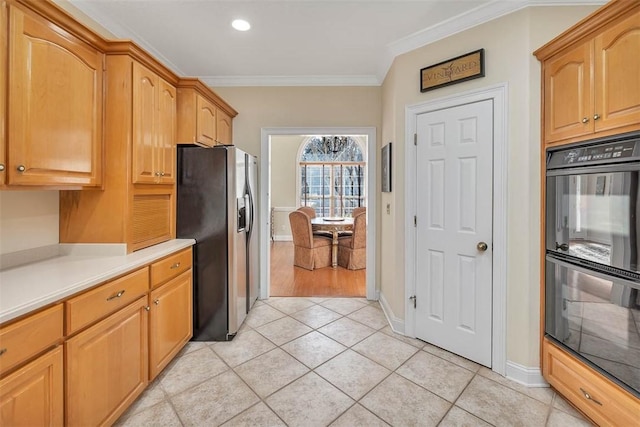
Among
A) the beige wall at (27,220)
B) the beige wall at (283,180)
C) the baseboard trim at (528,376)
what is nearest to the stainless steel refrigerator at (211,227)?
the beige wall at (27,220)

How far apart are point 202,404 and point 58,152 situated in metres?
1.69

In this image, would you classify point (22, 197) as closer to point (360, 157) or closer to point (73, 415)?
point (73, 415)

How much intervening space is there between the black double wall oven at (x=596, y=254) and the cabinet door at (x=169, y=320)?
2.61 metres

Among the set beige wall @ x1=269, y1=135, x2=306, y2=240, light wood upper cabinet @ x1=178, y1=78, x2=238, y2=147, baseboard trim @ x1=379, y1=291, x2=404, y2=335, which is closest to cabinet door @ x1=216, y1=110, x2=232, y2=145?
light wood upper cabinet @ x1=178, y1=78, x2=238, y2=147

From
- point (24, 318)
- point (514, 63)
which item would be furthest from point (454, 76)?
point (24, 318)

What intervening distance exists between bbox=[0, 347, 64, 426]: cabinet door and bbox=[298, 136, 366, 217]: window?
275 inches

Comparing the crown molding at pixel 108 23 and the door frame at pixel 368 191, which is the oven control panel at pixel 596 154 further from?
the crown molding at pixel 108 23

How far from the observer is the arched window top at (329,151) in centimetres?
791

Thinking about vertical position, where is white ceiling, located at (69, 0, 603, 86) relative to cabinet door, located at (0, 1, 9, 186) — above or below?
above

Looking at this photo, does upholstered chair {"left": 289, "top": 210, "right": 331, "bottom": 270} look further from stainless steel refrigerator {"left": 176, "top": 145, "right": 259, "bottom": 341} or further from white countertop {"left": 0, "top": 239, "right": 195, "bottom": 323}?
white countertop {"left": 0, "top": 239, "right": 195, "bottom": 323}

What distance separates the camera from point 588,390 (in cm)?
154

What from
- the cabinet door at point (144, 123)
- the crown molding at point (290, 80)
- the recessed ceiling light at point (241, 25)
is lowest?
the cabinet door at point (144, 123)

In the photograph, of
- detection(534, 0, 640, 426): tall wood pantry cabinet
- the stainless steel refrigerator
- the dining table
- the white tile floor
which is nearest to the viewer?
detection(534, 0, 640, 426): tall wood pantry cabinet

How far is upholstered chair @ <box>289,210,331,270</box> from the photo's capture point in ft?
15.9
